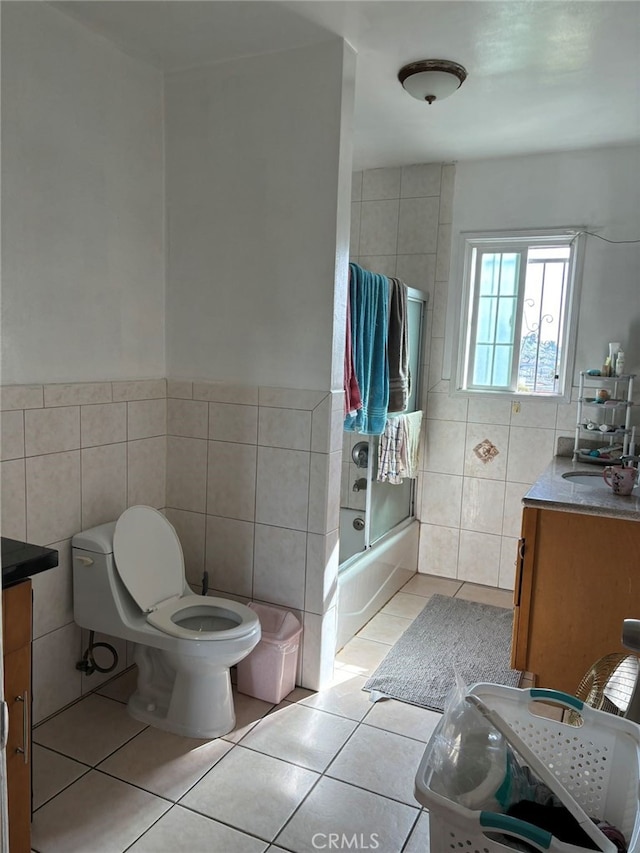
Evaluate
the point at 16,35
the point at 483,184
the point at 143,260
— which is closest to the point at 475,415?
the point at 483,184

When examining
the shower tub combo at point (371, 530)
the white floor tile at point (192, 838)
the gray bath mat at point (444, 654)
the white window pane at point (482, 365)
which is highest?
the white window pane at point (482, 365)

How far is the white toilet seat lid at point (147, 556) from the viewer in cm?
229

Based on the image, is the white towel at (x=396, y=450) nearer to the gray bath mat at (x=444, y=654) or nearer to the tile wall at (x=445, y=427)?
the tile wall at (x=445, y=427)

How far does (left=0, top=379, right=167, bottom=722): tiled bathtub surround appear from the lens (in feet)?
Answer: 6.83

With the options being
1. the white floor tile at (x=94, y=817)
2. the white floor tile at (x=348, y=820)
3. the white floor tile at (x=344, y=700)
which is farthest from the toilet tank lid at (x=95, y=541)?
the white floor tile at (x=348, y=820)

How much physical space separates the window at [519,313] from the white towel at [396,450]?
1.69ft

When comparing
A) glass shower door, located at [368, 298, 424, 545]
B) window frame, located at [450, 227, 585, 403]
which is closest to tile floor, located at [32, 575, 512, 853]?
glass shower door, located at [368, 298, 424, 545]

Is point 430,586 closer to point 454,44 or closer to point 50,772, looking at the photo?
point 50,772

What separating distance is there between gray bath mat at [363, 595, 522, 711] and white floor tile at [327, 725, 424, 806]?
0.85 feet

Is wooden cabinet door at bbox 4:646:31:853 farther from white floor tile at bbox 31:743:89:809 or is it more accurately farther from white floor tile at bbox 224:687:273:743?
white floor tile at bbox 224:687:273:743

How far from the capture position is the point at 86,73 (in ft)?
7.29

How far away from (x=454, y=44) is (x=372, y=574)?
231 centimetres

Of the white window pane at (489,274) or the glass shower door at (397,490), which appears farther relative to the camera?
the white window pane at (489,274)

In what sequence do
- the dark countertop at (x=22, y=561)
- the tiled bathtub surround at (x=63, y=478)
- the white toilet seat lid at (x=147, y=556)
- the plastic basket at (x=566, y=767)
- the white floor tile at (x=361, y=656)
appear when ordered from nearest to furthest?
the plastic basket at (x=566, y=767)
the dark countertop at (x=22, y=561)
the tiled bathtub surround at (x=63, y=478)
the white toilet seat lid at (x=147, y=556)
the white floor tile at (x=361, y=656)
